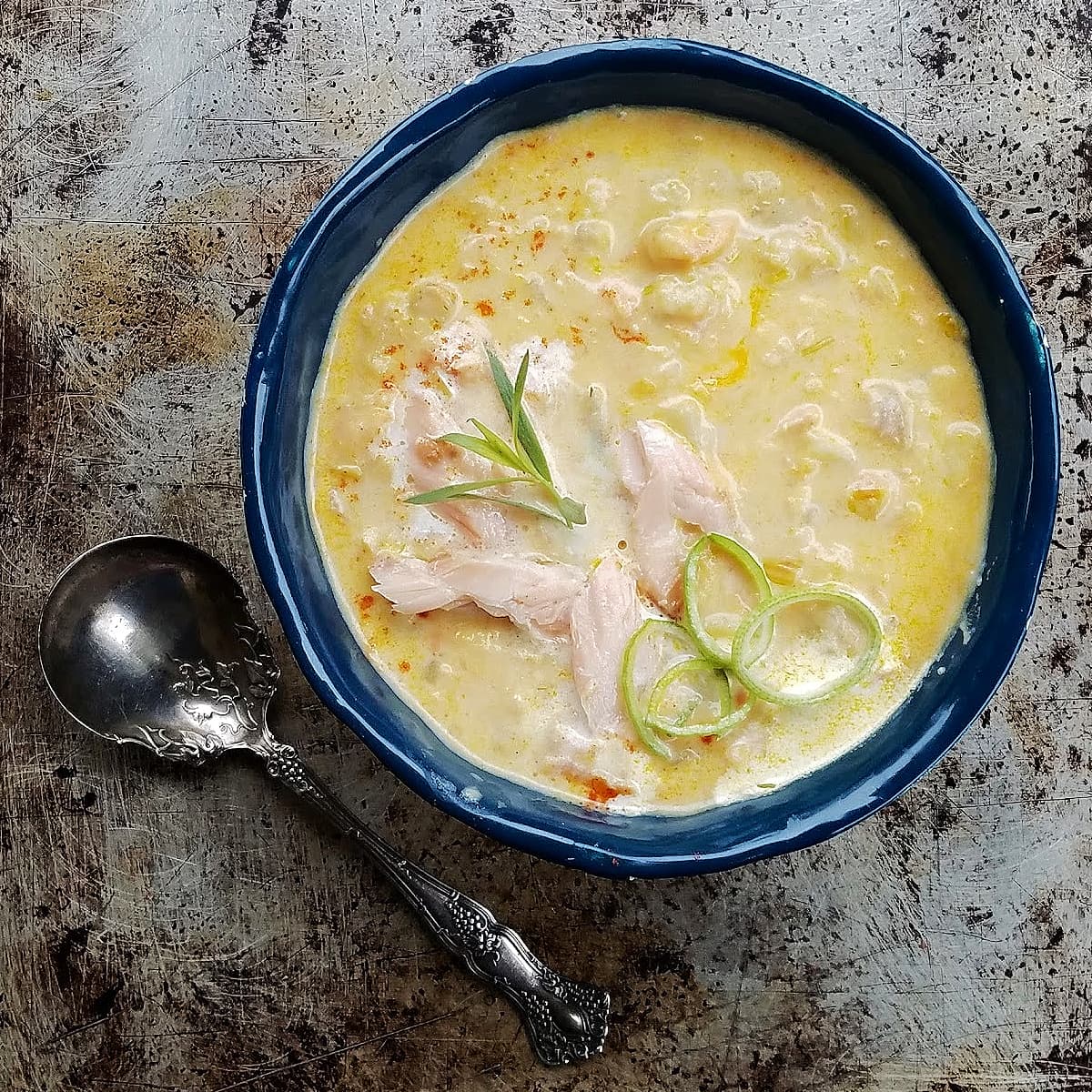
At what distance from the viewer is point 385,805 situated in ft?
7.41

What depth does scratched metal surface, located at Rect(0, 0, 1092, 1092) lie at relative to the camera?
2273 millimetres

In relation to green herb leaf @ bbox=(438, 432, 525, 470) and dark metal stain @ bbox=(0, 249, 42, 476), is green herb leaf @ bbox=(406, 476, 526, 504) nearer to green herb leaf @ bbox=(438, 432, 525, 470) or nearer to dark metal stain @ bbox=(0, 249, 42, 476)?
green herb leaf @ bbox=(438, 432, 525, 470)

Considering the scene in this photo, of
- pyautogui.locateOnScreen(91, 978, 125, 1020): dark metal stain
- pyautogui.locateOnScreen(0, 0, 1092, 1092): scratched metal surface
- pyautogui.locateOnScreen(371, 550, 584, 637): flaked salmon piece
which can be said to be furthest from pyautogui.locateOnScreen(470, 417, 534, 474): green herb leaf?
pyautogui.locateOnScreen(91, 978, 125, 1020): dark metal stain

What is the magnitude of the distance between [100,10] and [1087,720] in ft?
8.78

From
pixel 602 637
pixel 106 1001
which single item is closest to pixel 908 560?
pixel 602 637

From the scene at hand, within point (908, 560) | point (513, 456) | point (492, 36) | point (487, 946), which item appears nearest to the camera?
point (513, 456)

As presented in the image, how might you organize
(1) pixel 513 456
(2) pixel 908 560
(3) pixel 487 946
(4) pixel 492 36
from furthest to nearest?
(4) pixel 492 36, (3) pixel 487 946, (2) pixel 908 560, (1) pixel 513 456

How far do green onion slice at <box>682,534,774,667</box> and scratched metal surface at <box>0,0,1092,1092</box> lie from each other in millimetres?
625

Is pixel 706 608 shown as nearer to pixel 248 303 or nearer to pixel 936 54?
pixel 248 303

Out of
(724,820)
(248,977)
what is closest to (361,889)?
(248,977)

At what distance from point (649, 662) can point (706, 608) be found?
0.15 m

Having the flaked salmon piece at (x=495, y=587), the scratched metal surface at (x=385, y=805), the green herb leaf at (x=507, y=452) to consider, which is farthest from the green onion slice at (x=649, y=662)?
the scratched metal surface at (x=385, y=805)

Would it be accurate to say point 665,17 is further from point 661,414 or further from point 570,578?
point 570,578

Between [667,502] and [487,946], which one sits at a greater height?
[667,502]
